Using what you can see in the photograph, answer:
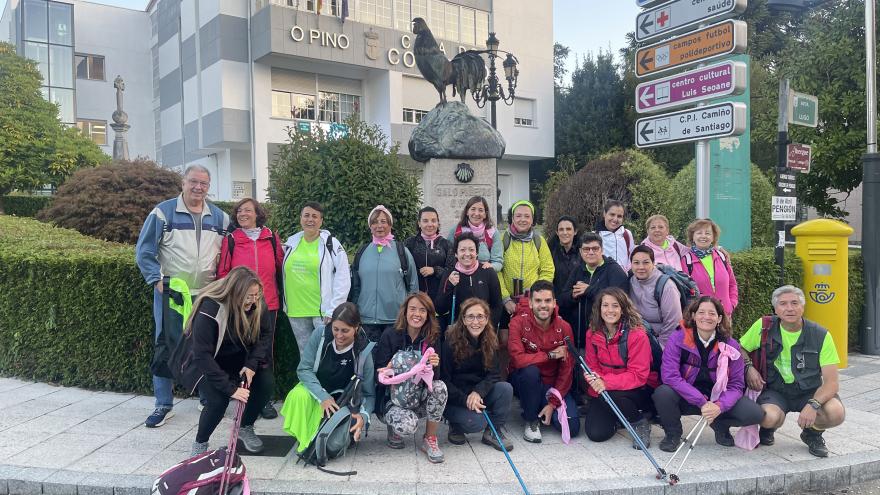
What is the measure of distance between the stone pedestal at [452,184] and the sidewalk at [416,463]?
431 cm

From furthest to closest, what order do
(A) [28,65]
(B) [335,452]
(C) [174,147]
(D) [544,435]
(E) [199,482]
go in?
(C) [174,147] < (A) [28,65] < (D) [544,435] < (B) [335,452] < (E) [199,482]

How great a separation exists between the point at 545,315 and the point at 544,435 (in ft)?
3.26

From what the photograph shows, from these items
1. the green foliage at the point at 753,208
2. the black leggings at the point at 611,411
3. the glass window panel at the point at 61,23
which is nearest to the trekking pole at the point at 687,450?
the black leggings at the point at 611,411

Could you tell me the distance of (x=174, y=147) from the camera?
29266 millimetres

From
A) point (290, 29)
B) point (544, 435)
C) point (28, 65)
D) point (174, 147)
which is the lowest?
point (544, 435)

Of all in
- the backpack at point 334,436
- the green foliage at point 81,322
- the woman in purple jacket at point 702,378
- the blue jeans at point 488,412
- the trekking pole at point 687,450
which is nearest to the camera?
the trekking pole at point 687,450

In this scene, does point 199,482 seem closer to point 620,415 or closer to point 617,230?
point 620,415

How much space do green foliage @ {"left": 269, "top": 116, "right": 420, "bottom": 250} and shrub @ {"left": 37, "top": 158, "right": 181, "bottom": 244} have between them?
5.27m

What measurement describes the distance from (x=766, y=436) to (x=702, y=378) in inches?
26.5

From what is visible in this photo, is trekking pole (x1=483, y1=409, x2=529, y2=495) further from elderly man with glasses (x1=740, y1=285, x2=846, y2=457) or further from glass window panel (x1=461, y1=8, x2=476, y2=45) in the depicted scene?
glass window panel (x1=461, y1=8, x2=476, y2=45)

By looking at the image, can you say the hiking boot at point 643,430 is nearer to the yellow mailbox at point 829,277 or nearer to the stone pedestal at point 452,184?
the yellow mailbox at point 829,277

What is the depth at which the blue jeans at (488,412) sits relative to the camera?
4660 mm

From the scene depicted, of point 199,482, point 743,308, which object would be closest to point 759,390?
point 743,308

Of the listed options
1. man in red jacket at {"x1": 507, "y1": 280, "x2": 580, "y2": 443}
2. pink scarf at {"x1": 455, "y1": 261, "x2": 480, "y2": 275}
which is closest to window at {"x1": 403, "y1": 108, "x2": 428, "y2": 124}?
pink scarf at {"x1": 455, "y1": 261, "x2": 480, "y2": 275}
